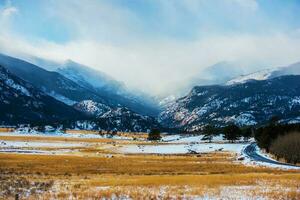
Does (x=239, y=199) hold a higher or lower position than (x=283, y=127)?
lower

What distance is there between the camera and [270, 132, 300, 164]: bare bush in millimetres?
110688

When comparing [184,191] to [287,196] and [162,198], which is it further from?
[287,196]

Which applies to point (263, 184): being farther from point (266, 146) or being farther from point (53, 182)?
point (266, 146)

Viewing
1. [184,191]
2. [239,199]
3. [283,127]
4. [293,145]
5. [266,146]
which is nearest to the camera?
[239,199]

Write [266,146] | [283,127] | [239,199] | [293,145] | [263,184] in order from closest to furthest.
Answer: [239,199] → [263,184] → [293,145] → [266,146] → [283,127]

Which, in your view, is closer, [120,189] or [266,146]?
[120,189]

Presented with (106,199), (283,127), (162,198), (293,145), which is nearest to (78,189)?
(106,199)

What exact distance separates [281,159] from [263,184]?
70729mm

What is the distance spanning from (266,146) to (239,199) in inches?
4606

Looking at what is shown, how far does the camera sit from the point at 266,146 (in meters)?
152

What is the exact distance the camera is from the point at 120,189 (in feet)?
153

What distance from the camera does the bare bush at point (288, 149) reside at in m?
111

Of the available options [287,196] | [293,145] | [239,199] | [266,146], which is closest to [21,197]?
[239,199]

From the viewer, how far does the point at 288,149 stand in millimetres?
115688
